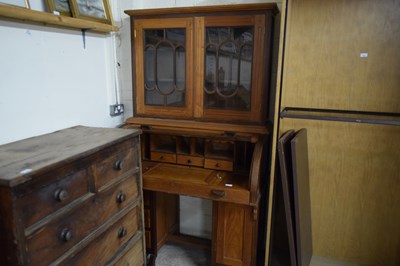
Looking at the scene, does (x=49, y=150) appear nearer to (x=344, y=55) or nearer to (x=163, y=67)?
(x=163, y=67)

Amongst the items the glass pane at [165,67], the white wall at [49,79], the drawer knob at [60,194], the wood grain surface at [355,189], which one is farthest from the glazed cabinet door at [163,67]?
the drawer knob at [60,194]

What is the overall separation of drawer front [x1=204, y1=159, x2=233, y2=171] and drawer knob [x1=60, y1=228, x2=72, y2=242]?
1096 millimetres

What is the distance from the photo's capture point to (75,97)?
1.97m

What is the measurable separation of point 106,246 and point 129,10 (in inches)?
61.3

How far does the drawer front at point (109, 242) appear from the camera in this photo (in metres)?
1.40

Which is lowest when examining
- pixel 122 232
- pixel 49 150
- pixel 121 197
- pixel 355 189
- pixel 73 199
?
pixel 122 232


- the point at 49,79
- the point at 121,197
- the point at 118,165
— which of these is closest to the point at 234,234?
the point at 121,197

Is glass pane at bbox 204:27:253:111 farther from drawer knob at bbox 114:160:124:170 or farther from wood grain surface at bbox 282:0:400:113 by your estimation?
drawer knob at bbox 114:160:124:170

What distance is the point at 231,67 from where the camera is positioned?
203 centimetres

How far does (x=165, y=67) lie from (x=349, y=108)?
1.28m

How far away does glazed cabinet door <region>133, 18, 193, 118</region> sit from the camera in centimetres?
210

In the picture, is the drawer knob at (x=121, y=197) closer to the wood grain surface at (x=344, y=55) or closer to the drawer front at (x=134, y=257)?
the drawer front at (x=134, y=257)

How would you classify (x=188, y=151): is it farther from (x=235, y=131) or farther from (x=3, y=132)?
(x=3, y=132)

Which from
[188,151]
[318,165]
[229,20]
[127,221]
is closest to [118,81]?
[188,151]
